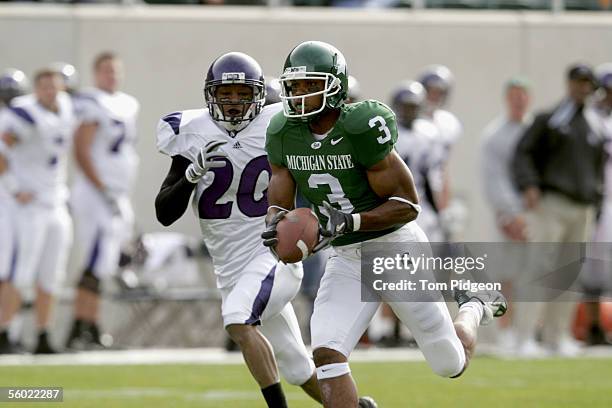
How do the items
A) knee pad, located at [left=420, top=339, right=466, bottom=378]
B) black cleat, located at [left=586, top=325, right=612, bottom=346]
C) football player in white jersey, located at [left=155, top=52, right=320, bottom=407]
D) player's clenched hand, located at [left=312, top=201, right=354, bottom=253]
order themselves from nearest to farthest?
player's clenched hand, located at [left=312, top=201, right=354, bottom=253] → knee pad, located at [left=420, top=339, right=466, bottom=378] → football player in white jersey, located at [left=155, top=52, right=320, bottom=407] → black cleat, located at [left=586, top=325, right=612, bottom=346]

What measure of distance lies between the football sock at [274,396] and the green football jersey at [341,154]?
69 centimetres

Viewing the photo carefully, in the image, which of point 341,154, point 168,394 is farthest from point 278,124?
point 168,394

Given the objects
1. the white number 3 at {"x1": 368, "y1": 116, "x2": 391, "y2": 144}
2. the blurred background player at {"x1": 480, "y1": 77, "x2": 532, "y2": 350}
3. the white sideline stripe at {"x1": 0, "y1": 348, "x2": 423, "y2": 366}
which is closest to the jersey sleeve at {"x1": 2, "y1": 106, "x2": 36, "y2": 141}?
the white sideline stripe at {"x1": 0, "y1": 348, "x2": 423, "y2": 366}

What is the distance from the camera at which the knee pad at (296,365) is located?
6195 millimetres

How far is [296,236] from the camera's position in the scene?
543 cm

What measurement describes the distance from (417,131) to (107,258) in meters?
2.44

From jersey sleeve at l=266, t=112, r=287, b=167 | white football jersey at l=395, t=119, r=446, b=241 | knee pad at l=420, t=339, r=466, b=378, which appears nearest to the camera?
jersey sleeve at l=266, t=112, r=287, b=167

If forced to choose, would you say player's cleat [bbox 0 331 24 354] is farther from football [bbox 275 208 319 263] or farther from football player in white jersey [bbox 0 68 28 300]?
football [bbox 275 208 319 263]

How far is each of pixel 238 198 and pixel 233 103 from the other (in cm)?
43

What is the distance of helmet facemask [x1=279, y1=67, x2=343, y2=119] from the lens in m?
5.53

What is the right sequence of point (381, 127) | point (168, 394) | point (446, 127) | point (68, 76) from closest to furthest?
point (381, 127) → point (168, 394) → point (68, 76) → point (446, 127)

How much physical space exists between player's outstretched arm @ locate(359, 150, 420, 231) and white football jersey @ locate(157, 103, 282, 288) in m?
0.85

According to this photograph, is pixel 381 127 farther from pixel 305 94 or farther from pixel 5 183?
pixel 5 183

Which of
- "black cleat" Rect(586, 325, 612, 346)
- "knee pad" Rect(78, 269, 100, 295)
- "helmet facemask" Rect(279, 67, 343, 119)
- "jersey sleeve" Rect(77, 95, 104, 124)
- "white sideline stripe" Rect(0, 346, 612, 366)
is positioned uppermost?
"helmet facemask" Rect(279, 67, 343, 119)
